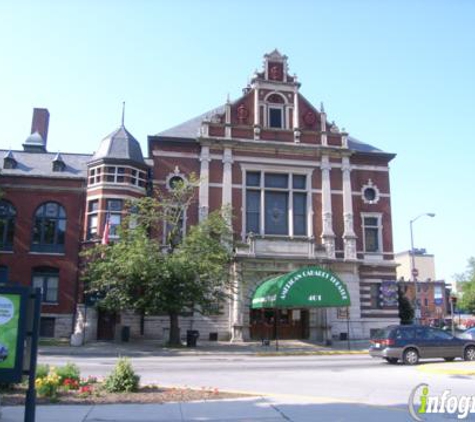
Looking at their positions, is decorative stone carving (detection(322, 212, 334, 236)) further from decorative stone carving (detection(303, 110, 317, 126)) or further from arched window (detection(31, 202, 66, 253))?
arched window (detection(31, 202, 66, 253))

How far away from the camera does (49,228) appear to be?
37375 mm

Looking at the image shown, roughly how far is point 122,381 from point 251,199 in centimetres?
2813

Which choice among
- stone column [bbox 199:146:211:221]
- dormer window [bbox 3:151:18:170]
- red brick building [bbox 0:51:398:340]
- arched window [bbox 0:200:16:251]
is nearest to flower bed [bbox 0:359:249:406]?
red brick building [bbox 0:51:398:340]

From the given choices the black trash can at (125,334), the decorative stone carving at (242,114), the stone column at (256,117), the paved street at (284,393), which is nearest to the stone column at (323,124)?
the stone column at (256,117)

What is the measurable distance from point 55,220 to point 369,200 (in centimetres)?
2341

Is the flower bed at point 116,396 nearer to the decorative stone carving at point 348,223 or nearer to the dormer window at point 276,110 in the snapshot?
the decorative stone carving at point 348,223

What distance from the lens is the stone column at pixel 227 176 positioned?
38.3 metres

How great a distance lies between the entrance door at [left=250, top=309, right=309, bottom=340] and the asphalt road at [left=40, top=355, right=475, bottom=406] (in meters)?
15.7

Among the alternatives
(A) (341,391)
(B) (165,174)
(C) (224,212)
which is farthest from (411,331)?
(B) (165,174)

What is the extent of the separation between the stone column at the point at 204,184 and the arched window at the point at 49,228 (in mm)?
9750

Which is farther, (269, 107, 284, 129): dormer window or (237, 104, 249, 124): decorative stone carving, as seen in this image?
(269, 107, 284, 129): dormer window

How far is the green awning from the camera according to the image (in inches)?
1195

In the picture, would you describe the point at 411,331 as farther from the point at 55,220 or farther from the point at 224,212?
the point at 55,220

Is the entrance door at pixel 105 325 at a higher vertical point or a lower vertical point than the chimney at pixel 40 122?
lower
